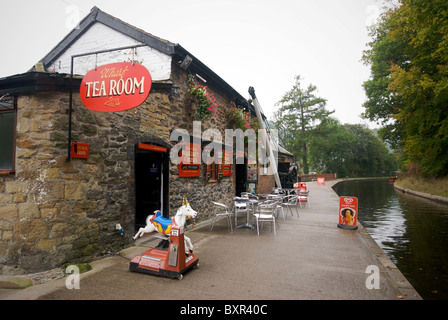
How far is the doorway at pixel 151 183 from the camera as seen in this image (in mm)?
6316

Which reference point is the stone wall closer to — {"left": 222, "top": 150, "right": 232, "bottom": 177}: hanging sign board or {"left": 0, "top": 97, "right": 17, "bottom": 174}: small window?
{"left": 0, "top": 97, "right": 17, "bottom": 174}: small window

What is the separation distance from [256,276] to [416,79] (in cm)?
1422

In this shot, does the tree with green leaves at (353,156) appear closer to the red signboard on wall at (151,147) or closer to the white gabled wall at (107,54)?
the white gabled wall at (107,54)

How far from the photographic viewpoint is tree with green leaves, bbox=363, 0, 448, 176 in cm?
891

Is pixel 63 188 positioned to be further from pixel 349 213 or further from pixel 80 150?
pixel 349 213

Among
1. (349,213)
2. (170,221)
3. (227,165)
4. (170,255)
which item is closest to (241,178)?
(227,165)

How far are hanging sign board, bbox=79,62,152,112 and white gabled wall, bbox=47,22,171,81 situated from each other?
8.38 feet

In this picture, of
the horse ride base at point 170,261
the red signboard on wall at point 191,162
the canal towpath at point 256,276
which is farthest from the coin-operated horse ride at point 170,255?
the red signboard on wall at point 191,162

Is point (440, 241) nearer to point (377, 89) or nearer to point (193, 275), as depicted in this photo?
point (193, 275)

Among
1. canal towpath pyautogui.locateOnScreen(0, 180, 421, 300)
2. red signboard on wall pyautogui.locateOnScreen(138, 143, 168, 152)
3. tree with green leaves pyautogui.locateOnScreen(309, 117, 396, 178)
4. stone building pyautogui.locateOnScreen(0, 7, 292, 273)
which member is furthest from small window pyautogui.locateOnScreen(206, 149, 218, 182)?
tree with green leaves pyautogui.locateOnScreen(309, 117, 396, 178)

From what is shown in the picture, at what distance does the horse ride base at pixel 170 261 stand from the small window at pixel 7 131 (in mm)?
2578

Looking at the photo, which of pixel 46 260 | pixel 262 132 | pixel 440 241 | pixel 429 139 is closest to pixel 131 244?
pixel 46 260

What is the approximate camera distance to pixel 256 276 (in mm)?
3785

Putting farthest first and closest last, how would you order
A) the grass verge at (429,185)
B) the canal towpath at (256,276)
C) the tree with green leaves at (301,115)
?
the tree with green leaves at (301,115)
the grass verge at (429,185)
the canal towpath at (256,276)
